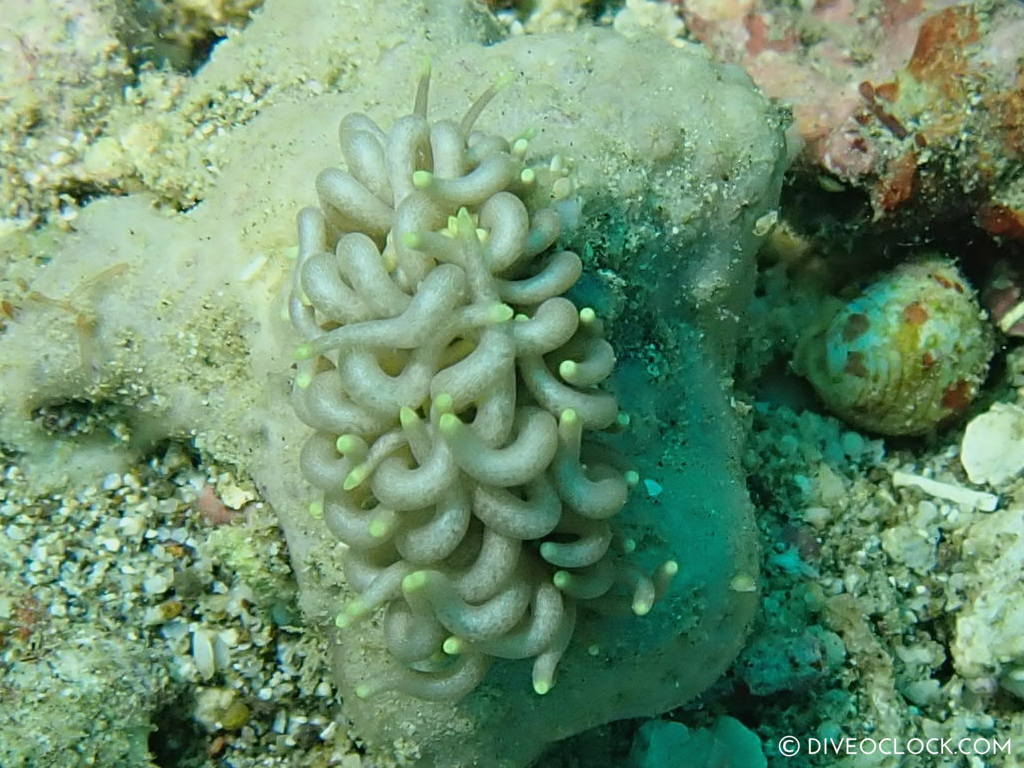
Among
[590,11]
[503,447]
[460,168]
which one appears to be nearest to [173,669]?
[503,447]

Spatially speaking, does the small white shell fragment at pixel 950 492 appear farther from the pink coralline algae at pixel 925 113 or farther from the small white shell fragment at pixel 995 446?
the pink coralline algae at pixel 925 113

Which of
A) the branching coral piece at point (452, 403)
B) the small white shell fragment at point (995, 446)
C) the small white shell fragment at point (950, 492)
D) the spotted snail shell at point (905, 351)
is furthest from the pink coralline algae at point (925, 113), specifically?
the branching coral piece at point (452, 403)

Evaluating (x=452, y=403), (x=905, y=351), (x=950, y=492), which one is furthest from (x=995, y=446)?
(x=452, y=403)

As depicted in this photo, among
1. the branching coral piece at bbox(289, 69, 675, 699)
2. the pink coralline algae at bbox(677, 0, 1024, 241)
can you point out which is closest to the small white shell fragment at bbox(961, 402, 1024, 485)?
the pink coralline algae at bbox(677, 0, 1024, 241)

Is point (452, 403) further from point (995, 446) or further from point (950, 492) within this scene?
point (995, 446)

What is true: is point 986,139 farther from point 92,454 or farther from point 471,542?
point 92,454

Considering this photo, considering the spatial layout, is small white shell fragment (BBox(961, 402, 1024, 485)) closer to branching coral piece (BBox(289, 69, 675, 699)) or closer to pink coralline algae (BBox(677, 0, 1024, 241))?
pink coralline algae (BBox(677, 0, 1024, 241))
